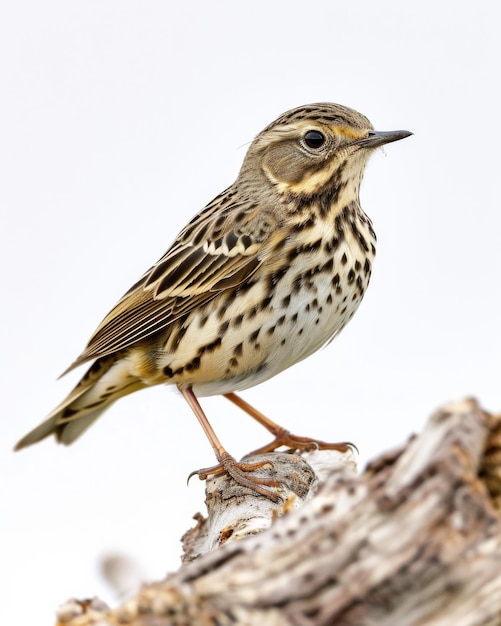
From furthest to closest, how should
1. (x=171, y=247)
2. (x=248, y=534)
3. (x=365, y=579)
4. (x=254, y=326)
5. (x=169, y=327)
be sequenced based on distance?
1. (x=171, y=247)
2. (x=169, y=327)
3. (x=254, y=326)
4. (x=248, y=534)
5. (x=365, y=579)

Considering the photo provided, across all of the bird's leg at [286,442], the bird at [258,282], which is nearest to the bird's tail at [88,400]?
the bird at [258,282]

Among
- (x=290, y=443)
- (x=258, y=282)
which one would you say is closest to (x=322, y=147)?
(x=258, y=282)

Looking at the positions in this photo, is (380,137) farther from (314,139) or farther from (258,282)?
(258,282)

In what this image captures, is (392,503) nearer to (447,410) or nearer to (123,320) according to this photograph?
(447,410)

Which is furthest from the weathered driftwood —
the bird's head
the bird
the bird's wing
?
the bird's head

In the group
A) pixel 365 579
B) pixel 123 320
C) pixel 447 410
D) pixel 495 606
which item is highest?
pixel 123 320

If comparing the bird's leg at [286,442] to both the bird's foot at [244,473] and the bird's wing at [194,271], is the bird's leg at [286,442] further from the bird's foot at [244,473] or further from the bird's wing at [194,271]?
the bird's wing at [194,271]

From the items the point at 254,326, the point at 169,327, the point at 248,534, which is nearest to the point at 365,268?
the point at 254,326
